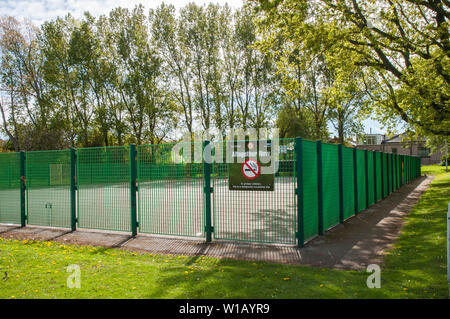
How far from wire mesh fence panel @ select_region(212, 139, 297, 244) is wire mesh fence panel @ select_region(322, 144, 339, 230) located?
122cm

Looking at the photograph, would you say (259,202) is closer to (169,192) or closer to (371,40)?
(169,192)

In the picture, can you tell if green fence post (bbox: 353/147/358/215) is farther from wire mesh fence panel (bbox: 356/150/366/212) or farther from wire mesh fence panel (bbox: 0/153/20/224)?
wire mesh fence panel (bbox: 0/153/20/224)

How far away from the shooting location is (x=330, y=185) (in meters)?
9.01

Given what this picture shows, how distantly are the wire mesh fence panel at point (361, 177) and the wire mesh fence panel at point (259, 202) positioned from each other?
479cm

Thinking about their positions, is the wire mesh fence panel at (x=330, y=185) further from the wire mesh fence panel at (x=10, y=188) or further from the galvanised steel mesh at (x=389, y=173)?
the galvanised steel mesh at (x=389, y=173)

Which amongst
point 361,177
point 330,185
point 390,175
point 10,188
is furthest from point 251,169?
point 390,175

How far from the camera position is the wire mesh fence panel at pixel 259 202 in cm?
731

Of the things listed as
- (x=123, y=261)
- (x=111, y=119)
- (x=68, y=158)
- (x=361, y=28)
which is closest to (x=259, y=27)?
(x=361, y=28)

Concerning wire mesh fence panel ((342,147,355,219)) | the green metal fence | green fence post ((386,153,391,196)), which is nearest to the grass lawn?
the green metal fence

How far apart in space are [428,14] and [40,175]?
2007 cm

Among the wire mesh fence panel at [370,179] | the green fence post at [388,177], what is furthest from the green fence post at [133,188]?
the green fence post at [388,177]

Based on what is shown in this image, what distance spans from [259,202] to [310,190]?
1.27 metres
